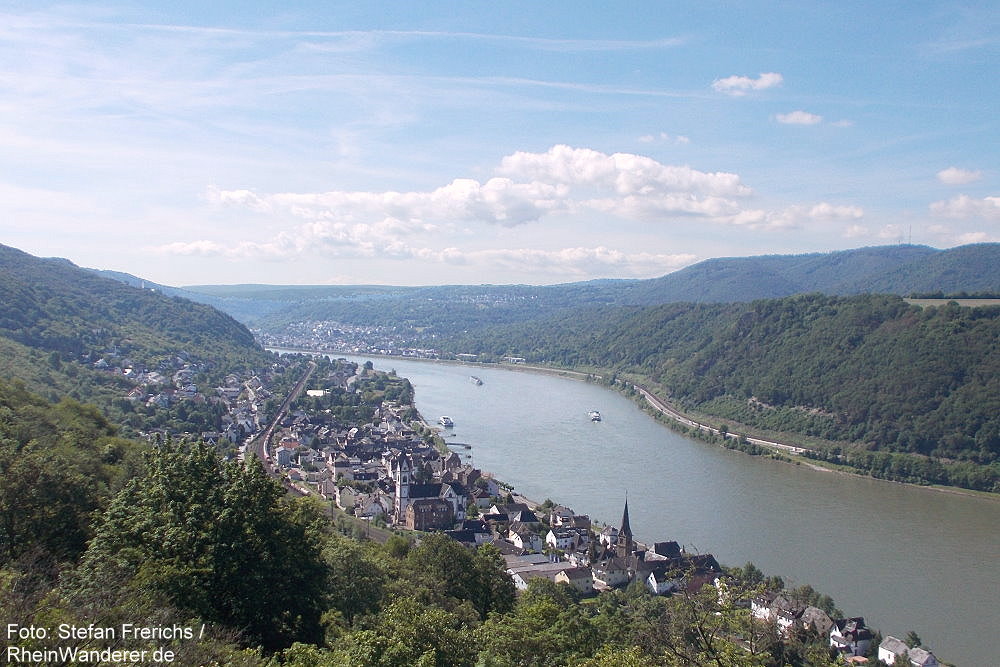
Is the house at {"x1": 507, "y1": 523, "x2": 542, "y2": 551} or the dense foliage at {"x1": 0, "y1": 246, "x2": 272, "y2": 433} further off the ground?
the dense foliage at {"x1": 0, "y1": 246, "x2": 272, "y2": 433}

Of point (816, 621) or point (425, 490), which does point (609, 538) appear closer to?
point (816, 621)

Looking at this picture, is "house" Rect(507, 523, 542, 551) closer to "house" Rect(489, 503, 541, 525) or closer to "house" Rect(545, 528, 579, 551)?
"house" Rect(545, 528, 579, 551)

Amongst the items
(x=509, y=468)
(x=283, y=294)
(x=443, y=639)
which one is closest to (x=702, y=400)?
(x=509, y=468)

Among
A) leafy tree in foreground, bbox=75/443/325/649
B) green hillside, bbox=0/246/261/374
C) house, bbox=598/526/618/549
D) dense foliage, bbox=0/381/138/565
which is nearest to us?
leafy tree in foreground, bbox=75/443/325/649

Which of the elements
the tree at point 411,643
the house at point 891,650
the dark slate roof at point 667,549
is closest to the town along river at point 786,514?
the dark slate roof at point 667,549

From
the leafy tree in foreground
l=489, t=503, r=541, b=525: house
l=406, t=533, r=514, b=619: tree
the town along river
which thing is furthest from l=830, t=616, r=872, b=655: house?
the leafy tree in foreground
